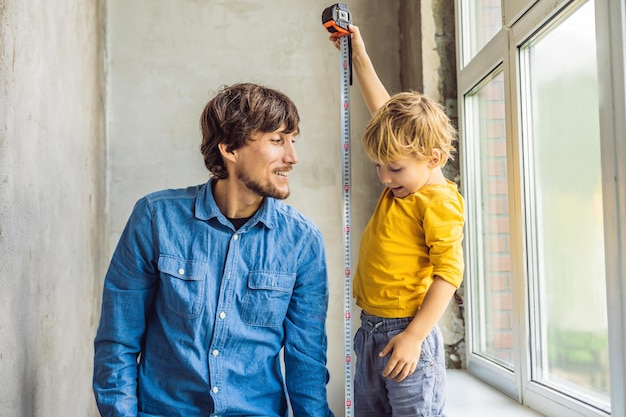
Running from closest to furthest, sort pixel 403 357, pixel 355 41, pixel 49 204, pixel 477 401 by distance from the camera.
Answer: pixel 403 357
pixel 355 41
pixel 49 204
pixel 477 401

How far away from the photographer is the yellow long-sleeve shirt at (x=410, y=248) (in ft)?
5.18

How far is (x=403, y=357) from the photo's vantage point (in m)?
1.52

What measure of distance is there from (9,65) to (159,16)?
1.79 metres

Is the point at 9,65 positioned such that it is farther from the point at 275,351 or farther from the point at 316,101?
the point at 316,101

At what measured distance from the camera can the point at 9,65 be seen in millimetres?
1586

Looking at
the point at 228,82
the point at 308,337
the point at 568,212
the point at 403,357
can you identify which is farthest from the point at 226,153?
the point at 228,82

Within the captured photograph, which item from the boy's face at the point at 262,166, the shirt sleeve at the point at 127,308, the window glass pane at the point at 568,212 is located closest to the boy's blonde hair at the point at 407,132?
the boy's face at the point at 262,166

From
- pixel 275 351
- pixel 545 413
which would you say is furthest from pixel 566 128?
pixel 275 351

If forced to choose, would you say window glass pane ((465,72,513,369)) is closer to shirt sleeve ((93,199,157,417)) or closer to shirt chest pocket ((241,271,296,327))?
shirt chest pocket ((241,271,296,327))

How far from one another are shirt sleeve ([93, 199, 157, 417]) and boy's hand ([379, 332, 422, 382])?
2.08 ft

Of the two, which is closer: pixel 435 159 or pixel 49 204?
pixel 435 159

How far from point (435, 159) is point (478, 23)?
1.29m

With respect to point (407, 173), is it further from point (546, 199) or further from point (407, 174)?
point (546, 199)

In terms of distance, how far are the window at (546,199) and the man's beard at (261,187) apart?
841 mm
